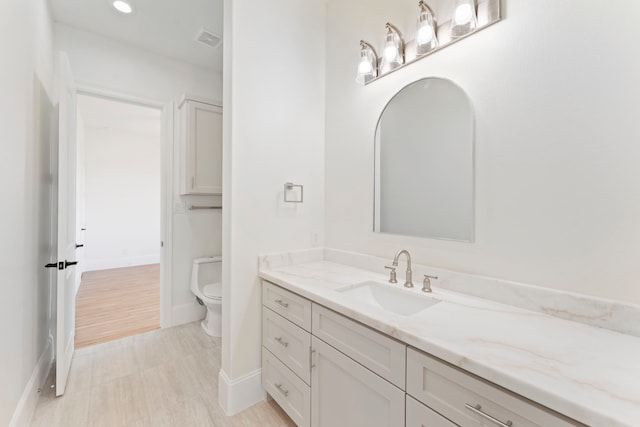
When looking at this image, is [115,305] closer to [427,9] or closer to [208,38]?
[208,38]

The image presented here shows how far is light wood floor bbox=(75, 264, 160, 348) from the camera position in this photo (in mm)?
2578

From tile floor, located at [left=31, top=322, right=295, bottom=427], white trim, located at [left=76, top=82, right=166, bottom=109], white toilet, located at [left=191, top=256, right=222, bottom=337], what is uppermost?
white trim, located at [left=76, top=82, right=166, bottom=109]

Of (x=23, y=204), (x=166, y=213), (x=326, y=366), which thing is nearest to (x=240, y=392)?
(x=326, y=366)

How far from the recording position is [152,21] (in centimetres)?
226

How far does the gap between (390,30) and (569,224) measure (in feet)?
4.28

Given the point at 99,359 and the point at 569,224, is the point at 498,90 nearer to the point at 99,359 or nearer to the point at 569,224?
the point at 569,224

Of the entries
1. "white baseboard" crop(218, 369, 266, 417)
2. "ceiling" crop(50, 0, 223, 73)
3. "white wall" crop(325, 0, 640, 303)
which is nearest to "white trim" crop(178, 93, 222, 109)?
"ceiling" crop(50, 0, 223, 73)

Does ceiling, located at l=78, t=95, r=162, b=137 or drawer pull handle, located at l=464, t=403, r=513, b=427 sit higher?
ceiling, located at l=78, t=95, r=162, b=137

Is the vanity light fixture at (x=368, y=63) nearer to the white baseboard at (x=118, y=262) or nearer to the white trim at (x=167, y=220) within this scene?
the white trim at (x=167, y=220)

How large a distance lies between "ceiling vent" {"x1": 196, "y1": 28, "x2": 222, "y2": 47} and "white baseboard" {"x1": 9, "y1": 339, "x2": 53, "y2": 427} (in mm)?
2759

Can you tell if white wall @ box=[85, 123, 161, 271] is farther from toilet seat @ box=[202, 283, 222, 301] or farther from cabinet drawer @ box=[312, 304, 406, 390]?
cabinet drawer @ box=[312, 304, 406, 390]

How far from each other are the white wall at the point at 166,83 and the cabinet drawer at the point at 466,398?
256 cm

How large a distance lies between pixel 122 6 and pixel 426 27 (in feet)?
7.56


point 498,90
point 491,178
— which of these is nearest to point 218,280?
point 491,178
